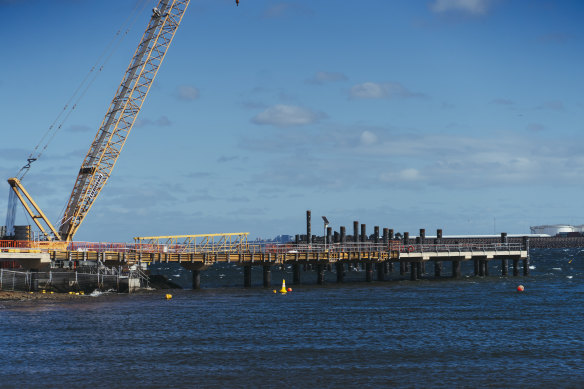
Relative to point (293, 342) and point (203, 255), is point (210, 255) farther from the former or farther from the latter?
point (293, 342)

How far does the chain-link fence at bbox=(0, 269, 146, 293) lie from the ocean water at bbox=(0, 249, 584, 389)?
3018 millimetres

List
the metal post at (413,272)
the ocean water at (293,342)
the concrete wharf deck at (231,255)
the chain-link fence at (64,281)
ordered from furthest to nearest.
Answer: the metal post at (413,272), the concrete wharf deck at (231,255), the chain-link fence at (64,281), the ocean water at (293,342)

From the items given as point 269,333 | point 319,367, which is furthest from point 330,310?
point 319,367

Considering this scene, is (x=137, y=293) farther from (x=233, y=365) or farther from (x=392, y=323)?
(x=233, y=365)

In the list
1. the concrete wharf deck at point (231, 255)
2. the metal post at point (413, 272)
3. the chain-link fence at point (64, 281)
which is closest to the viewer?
the chain-link fence at point (64, 281)

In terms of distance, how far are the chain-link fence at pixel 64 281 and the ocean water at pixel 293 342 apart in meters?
3.02

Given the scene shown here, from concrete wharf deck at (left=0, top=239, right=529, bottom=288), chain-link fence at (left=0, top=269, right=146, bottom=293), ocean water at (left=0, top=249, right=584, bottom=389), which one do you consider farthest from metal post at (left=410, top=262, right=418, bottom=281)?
chain-link fence at (left=0, top=269, right=146, bottom=293)

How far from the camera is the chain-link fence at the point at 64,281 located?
57.7 metres

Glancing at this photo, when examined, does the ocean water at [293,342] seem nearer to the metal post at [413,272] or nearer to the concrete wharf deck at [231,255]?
the concrete wharf deck at [231,255]

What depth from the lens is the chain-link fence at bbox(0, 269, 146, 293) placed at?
57.7 m

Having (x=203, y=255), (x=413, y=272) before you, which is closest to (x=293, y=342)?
A: (x=203, y=255)

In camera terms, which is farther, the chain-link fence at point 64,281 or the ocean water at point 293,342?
the chain-link fence at point 64,281

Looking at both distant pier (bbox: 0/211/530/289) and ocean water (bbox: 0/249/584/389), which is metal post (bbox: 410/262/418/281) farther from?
ocean water (bbox: 0/249/584/389)

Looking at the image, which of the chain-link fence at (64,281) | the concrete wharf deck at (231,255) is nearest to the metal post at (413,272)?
the concrete wharf deck at (231,255)
